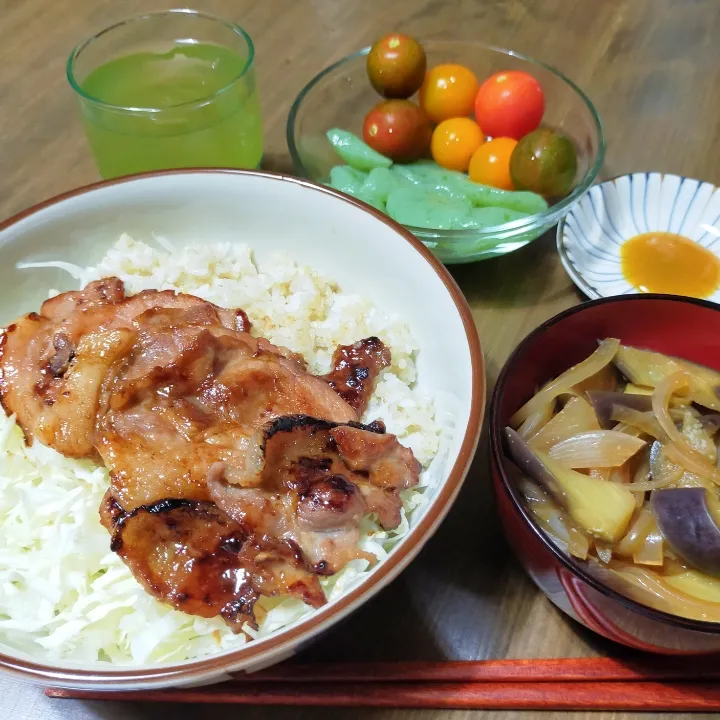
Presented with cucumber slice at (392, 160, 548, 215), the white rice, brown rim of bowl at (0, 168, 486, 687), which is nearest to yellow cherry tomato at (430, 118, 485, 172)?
cucumber slice at (392, 160, 548, 215)

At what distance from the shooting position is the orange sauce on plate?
1932 millimetres

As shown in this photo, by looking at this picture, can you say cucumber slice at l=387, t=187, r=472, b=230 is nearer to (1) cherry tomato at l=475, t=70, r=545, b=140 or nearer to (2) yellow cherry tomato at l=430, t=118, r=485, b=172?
(2) yellow cherry tomato at l=430, t=118, r=485, b=172

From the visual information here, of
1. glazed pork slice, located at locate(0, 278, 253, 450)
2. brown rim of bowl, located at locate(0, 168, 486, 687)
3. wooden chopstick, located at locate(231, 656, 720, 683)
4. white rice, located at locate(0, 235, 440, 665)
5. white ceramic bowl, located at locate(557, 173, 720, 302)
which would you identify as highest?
glazed pork slice, located at locate(0, 278, 253, 450)

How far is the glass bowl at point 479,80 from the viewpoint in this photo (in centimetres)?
179

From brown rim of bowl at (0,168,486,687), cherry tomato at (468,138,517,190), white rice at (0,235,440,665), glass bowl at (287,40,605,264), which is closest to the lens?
brown rim of bowl at (0,168,486,687)

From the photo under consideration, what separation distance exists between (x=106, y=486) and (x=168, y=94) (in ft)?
4.40

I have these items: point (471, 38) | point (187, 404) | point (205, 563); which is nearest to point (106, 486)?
point (187, 404)

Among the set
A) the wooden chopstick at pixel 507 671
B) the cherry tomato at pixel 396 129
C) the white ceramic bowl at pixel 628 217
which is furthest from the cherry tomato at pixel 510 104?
the wooden chopstick at pixel 507 671

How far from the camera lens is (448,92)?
221cm

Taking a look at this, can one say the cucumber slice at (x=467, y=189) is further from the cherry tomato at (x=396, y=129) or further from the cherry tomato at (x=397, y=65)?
the cherry tomato at (x=397, y=65)

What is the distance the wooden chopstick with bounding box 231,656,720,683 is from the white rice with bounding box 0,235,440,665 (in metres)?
0.14

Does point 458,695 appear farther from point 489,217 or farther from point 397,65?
point 397,65

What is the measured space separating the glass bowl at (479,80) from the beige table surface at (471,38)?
20 centimetres

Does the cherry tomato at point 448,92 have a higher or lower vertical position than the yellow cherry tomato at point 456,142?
higher
